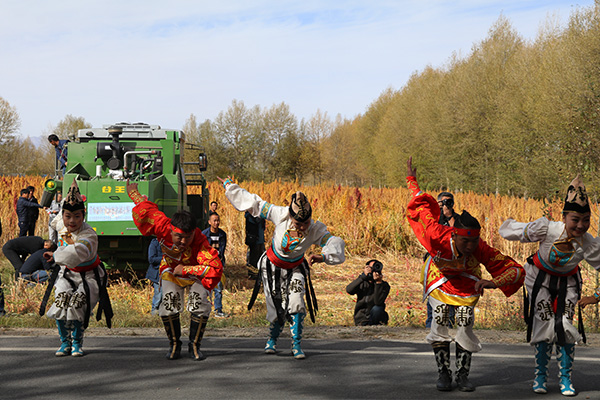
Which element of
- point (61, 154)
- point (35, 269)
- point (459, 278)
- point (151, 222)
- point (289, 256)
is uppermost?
point (61, 154)

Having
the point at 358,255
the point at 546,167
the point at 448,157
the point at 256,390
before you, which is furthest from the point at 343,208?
the point at 448,157

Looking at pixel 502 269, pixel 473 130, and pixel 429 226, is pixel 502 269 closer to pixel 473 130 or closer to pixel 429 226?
pixel 429 226

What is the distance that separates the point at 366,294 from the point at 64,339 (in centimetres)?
439

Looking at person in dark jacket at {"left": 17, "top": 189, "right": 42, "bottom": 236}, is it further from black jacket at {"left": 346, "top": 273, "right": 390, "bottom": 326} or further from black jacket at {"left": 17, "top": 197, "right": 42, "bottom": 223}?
black jacket at {"left": 346, "top": 273, "right": 390, "bottom": 326}

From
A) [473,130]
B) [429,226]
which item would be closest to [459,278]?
[429,226]

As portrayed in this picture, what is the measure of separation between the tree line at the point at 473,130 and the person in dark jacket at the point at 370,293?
3275 millimetres

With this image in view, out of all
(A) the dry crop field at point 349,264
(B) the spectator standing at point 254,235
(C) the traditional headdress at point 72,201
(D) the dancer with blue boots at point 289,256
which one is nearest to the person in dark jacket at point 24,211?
(A) the dry crop field at point 349,264

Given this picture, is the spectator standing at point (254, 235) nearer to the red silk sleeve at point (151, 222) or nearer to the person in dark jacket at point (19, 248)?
the person in dark jacket at point (19, 248)

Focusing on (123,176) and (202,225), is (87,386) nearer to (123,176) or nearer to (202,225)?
(123,176)

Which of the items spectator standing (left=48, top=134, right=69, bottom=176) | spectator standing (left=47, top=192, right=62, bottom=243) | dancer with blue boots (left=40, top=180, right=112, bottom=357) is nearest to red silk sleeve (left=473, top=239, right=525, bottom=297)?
dancer with blue boots (left=40, top=180, right=112, bottom=357)

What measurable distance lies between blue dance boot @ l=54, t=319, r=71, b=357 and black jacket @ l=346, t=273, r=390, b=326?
3.98 meters

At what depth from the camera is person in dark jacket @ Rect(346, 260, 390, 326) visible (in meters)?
9.47

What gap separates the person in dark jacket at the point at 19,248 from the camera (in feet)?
40.0

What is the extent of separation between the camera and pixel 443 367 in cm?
589
